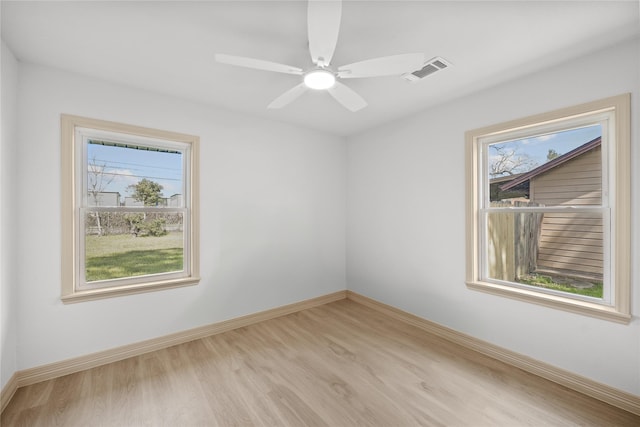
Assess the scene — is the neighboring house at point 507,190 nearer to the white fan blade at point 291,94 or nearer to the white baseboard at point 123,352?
the white fan blade at point 291,94

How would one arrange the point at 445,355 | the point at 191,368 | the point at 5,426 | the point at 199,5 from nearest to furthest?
1. the point at 199,5
2. the point at 5,426
3. the point at 191,368
4. the point at 445,355

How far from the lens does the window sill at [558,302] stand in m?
1.88

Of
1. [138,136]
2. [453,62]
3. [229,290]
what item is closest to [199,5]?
[138,136]

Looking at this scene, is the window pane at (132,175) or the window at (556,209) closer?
the window at (556,209)

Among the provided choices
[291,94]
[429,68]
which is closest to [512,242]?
[429,68]

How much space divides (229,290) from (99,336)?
3.86 ft

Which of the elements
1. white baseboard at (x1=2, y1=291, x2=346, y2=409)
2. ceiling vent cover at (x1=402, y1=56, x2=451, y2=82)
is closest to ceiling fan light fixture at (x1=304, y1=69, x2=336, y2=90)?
ceiling vent cover at (x1=402, y1=56, x2=451, y2=82)

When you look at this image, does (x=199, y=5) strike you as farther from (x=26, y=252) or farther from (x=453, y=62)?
(x=26, y=252)

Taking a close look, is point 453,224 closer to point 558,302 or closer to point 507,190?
point 507,190

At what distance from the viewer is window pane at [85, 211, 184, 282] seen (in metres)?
2.44

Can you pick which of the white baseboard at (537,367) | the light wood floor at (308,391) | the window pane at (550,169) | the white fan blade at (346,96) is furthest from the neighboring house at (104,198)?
the window pane at (550,169)

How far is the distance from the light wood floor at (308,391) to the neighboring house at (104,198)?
1448 mm

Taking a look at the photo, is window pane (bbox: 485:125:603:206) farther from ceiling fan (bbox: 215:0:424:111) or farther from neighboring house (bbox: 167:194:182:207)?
neighboring house (bbox: 167:194:182:207)

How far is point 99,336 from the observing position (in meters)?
2.35
